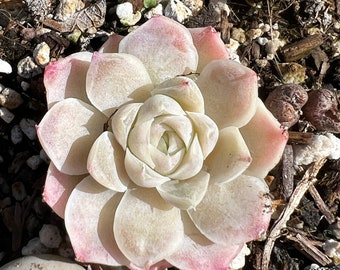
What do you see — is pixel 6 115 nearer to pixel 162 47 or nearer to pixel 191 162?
pixel 162 47

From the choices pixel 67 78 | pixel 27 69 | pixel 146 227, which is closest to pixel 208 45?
pixel 67 78

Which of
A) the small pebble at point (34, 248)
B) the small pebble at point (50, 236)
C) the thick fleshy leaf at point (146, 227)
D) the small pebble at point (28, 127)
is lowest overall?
the small pebble at point (34, 248)

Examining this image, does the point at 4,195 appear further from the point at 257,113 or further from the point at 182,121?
the point at 257,113

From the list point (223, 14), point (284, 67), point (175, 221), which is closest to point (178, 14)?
point (223, 14)

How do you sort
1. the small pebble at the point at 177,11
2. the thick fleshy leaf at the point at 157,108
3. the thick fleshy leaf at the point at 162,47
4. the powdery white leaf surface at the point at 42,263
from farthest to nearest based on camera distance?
the small pebble at the point at 177,11 < the powdery white leaf surface at the point at 42,263 < the thick fleshy leaf at the point at 162,47 < the thick fleshy leaf at the point at 157,108

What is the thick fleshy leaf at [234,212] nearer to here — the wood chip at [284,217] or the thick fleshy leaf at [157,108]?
the thick fleshy leaf at [157,108]

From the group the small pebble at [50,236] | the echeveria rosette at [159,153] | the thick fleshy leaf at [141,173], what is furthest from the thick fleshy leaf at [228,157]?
the small pebble at [50,236]

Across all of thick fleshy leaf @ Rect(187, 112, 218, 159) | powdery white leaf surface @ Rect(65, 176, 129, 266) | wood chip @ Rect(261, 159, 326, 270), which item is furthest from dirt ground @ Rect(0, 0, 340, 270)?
thick fleshy leaf @ Rect(187, 112, 218, 159)
